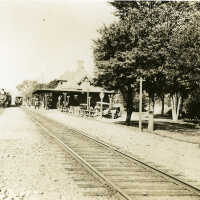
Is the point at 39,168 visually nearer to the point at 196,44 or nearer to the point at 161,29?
the point at 196,44

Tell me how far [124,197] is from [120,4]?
2198 centimetres

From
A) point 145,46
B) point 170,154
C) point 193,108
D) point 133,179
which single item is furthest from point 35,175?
point 193,108

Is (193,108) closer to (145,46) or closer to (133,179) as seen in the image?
(145,46)

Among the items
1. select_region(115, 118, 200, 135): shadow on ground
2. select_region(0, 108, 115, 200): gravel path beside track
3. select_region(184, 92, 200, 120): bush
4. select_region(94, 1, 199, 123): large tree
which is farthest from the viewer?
select_region(184, 92, 200, 120): bush

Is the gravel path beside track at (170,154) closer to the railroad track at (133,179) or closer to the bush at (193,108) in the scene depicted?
the railroad track at (133,179)

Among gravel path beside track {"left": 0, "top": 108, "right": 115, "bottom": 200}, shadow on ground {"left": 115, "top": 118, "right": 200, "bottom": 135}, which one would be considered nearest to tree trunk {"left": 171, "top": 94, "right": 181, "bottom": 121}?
shadow on ground {"left": 115, "top": 118, "right": 200, "bottom": 135}

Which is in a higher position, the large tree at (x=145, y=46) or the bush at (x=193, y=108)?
the large tree at (x=145, y=46)

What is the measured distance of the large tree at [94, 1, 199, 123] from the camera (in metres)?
22.3

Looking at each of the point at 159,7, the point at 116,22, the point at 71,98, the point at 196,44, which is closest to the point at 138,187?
the point at 196,44

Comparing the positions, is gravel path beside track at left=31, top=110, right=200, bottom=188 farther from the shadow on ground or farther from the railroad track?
the shadow on ground

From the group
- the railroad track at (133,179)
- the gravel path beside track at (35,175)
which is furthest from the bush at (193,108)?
the railroad track at (133,179)

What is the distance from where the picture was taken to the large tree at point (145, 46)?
73.3 feet

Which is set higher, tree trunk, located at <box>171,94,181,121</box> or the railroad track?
tree trunk, located at <box>171,94,181,121</box>

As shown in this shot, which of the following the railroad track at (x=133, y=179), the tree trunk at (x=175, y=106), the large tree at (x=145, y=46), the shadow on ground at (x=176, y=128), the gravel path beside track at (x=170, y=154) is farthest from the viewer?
the tree trunk at (x=175, y=106)
